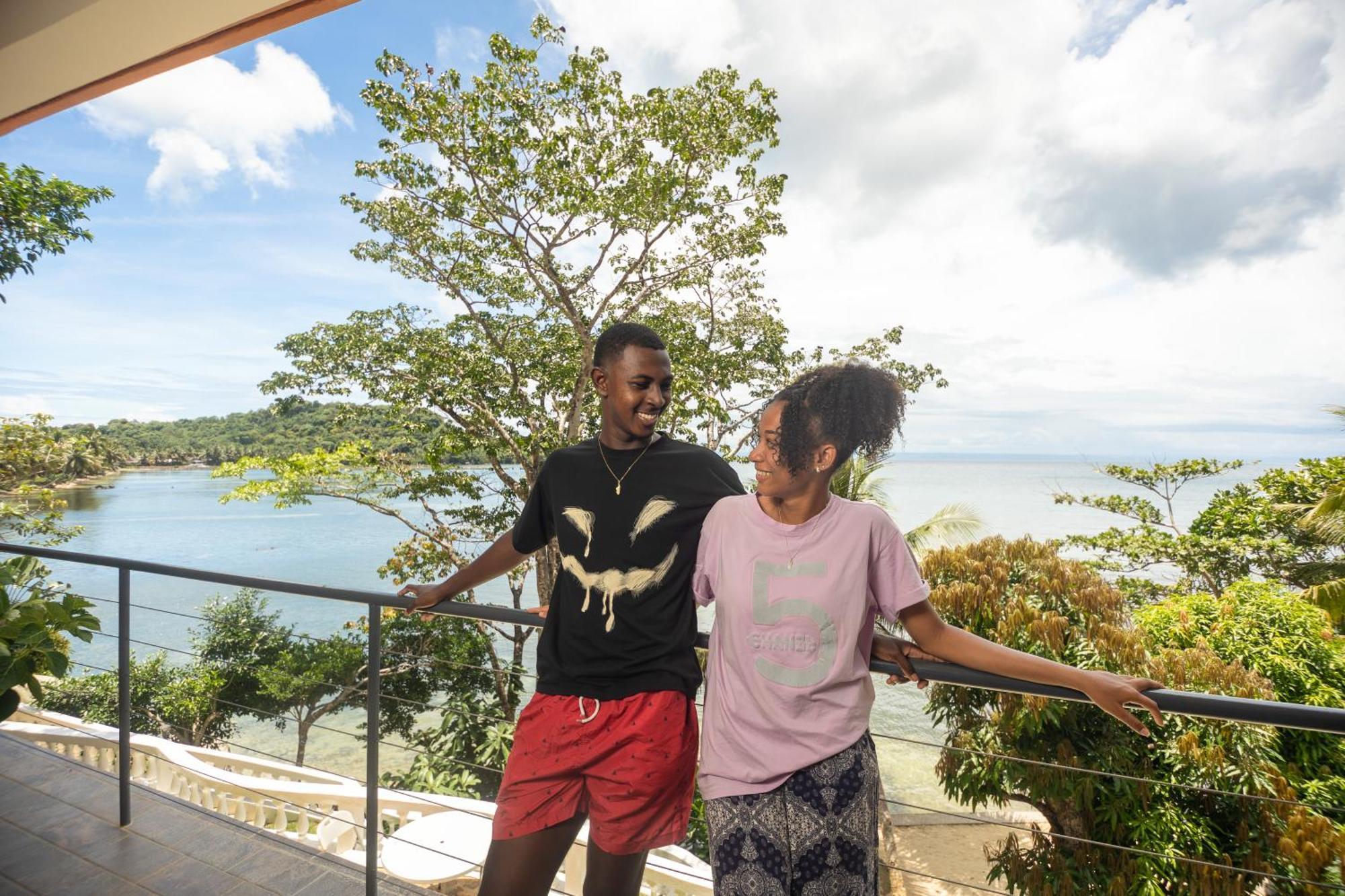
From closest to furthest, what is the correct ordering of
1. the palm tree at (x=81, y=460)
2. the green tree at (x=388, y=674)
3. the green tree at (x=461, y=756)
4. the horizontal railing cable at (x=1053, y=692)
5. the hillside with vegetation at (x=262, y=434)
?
1. the horizontal railing cable at (x=1053, y=692)
2. the green tree at (x=461, y=756)
3. the hillside with vegetation at (x=262, y=434)
4. the green tree at (x=388, y=674)
5. the palm tree at (x=81, y=460)

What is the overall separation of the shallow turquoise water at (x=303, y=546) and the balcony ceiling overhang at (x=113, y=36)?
575 inches

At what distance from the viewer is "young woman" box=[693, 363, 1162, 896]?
1.08 metres

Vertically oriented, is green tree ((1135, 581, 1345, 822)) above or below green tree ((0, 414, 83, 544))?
below

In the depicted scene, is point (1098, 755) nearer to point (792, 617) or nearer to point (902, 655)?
point (902, 655)

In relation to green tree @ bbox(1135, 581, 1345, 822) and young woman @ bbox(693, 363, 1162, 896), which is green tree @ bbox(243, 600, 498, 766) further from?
young woman @ bbox(693, 363, 1162, 896)

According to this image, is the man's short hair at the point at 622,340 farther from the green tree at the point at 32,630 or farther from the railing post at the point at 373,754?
the green tree at the point at 32,630

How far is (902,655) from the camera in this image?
3.99 feet

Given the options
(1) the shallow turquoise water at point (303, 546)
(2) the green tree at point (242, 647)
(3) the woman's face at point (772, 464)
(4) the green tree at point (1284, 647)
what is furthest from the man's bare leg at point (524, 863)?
(2) the green tree at point (242, 647)

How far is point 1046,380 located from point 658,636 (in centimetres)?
5695

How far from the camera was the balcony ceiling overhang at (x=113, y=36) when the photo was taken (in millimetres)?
1992

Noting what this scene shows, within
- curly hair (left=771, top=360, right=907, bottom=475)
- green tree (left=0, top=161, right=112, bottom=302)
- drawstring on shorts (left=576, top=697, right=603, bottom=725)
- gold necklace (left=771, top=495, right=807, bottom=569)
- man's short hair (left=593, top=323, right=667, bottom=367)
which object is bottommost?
drawstring on shorts (left=576, top=697, right=603, bottom=725)

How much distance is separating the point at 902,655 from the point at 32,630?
221 centimetres

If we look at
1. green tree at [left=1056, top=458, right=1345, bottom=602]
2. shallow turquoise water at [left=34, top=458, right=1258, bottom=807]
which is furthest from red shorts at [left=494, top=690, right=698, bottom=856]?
shallow turquoise water at [left=34, top=458, right=1258, bottom=807]

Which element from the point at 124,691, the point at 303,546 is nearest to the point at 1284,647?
the point at 124,691
